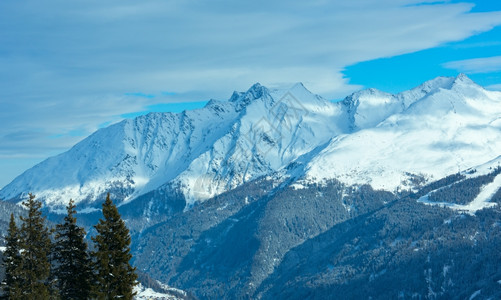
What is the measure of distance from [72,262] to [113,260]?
746cm

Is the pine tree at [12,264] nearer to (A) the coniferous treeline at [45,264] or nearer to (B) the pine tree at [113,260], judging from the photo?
(A) the coniferous treeline at [45,264]

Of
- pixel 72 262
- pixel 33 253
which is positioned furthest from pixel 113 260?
pixel 33 253

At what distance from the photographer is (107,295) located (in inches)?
2798

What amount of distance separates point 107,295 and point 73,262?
23.8 feet

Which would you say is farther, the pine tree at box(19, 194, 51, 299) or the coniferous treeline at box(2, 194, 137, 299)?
the pine tree at box(19, 194, 51, 299)

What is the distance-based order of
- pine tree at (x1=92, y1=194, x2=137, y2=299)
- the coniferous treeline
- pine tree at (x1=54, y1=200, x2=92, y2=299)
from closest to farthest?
pine tree at (x1=92, y1=194, x2=137, y2=299) < the coniferous treeline < pine tree at (x1=54, y1=200, x2=92, y2=299)

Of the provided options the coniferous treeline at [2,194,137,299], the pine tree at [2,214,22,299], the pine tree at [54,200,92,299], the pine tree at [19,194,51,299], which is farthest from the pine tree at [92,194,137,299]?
the pine tree at [2,214,22,299]

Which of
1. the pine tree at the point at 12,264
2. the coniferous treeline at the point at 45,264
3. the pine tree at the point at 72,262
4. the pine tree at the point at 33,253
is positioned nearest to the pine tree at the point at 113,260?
the coniferous treeline at the point at 45,264

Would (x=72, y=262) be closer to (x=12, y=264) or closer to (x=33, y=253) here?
(x=33, y=253)

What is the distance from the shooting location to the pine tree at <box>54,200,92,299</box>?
247ft

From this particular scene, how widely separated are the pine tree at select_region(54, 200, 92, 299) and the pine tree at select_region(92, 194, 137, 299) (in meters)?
5.00

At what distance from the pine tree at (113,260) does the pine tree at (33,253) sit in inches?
315

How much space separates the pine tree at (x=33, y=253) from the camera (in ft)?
246

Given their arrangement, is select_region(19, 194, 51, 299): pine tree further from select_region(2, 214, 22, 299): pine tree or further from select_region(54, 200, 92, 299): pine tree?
select_region(54, 200, 92, 299): pine tree
